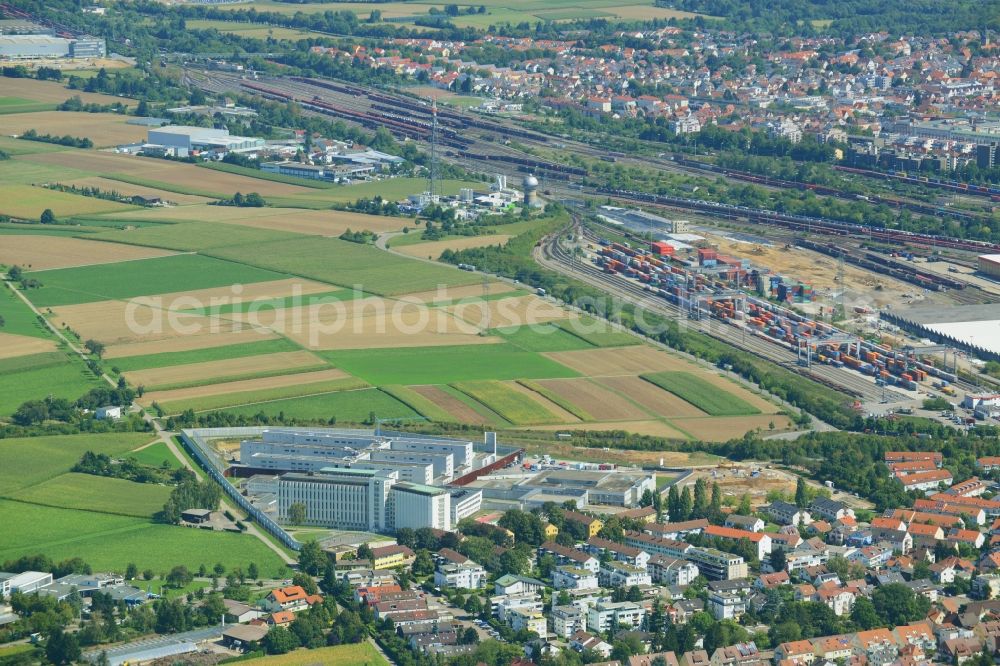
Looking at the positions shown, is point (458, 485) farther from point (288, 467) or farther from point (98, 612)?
point (98, 612)

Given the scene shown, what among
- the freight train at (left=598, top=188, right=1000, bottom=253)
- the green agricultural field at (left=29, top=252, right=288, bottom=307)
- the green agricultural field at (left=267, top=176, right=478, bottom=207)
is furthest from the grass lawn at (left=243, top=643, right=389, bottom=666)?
the green agricultural field at (left=267, top=176, right=478, bottom=207)

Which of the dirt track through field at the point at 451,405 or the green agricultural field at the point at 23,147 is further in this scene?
the green agricultural field at the point at 23,147

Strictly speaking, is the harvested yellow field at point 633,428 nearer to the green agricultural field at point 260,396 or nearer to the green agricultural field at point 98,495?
the green agricultural field at point 260,396

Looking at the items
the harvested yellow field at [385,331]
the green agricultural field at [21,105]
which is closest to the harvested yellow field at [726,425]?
the harvested yellow field at [385,331]

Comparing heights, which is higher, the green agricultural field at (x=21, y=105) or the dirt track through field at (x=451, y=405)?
the green agricultural field at (x=21, y=105)

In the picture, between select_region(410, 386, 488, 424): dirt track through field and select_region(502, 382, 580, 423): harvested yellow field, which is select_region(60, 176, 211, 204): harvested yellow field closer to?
select_region(410, 386, 488, 424): dirt track through field

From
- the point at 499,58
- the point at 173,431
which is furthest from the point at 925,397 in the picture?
the point at 499,58

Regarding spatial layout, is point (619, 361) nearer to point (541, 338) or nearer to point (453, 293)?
point (541, 338)

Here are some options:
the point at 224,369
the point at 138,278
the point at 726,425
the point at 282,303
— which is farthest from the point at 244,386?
the point at 138,278
